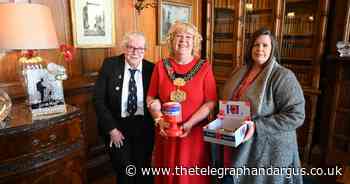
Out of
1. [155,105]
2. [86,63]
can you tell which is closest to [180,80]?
[155,105]

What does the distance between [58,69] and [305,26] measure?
2518 mm

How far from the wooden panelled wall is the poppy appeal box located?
0.97 meters

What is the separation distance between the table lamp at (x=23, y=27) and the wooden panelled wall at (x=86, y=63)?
1.36 feet

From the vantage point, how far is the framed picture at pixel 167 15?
2926 millimetres

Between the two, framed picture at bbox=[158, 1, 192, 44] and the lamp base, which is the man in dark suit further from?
framed picture at bbox=[158, 1, 192, 44]

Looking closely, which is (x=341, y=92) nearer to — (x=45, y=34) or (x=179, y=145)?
(x=179, y=145)

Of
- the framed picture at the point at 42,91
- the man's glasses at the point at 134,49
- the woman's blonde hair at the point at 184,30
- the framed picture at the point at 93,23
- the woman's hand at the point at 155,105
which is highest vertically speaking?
the framed picture at the point at 93,23

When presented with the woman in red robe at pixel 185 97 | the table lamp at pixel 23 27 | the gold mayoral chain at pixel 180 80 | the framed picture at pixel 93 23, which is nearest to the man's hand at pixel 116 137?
the woman in red robe at pixel 185 97

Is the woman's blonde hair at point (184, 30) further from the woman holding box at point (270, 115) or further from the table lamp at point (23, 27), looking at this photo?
the table lamp at point (23, 27)

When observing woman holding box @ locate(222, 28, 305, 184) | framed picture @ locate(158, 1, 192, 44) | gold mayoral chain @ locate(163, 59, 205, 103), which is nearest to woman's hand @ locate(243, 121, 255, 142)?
woman holding box @ locate(222, 28, 305, 184)

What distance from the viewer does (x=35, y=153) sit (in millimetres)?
1404

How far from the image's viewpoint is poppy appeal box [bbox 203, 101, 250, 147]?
4.26ft

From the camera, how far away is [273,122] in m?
1.35

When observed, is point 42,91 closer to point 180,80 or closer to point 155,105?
point 155,105
